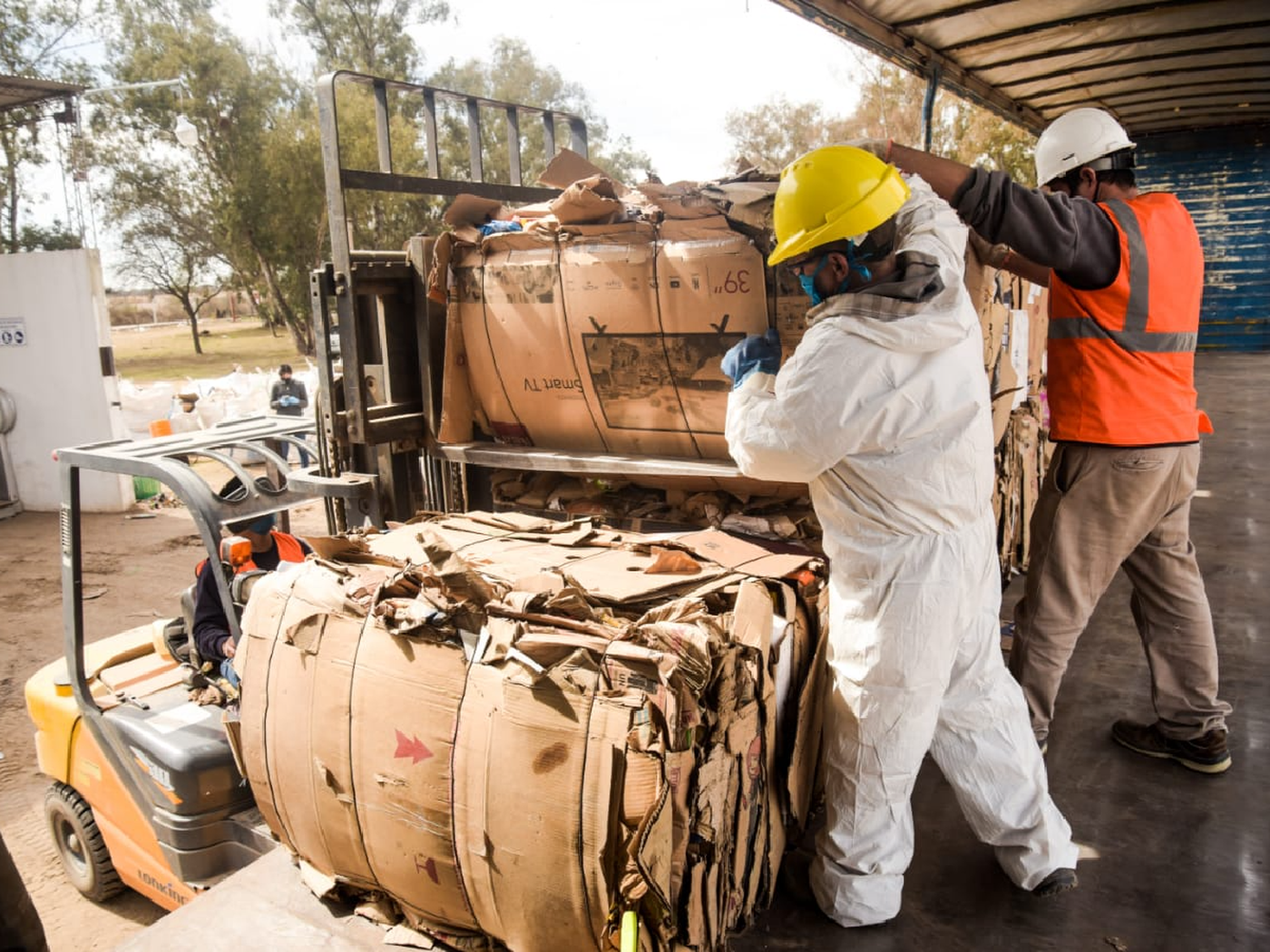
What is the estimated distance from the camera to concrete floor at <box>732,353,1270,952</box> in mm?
2279

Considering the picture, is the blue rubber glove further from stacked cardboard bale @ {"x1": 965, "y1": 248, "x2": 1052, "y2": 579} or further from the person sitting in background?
the person sitting in background

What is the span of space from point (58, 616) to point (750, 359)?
8.96 m

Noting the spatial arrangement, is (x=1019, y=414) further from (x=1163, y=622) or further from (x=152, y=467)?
(x=152, y=467)

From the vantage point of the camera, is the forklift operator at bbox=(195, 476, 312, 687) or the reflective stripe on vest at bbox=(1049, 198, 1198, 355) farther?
the forklift operator at bbox=(195, 476, 312, 687)

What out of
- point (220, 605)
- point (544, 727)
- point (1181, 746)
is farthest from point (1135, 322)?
point (220, 605)

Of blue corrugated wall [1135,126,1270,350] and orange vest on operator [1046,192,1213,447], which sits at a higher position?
blue corrugated wall [1135,126,1270,350]

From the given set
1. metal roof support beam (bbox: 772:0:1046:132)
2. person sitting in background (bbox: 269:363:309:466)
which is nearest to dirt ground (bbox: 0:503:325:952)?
person sitting in background (bbox: 269:363:309:466)

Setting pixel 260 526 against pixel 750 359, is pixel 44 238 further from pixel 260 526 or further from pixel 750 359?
pixel 750 359

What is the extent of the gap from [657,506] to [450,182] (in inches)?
71.4

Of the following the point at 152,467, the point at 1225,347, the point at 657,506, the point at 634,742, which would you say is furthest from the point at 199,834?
the point at 1225,347

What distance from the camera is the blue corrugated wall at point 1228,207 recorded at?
37.9 ft

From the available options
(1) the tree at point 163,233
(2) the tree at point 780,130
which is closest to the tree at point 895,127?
(2) the tree at point 780,130

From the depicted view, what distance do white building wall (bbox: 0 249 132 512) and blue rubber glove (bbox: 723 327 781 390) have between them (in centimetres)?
1207

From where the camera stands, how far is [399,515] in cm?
384
